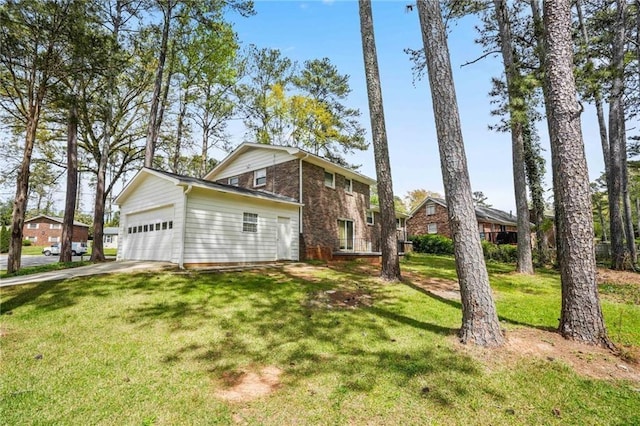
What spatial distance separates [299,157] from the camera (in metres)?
15.0

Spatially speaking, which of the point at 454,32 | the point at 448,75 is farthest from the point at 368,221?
the point at 448,75

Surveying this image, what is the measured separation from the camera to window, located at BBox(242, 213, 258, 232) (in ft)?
40.9

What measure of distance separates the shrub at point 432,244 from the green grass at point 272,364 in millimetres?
18194

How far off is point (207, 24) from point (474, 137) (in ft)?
48.2

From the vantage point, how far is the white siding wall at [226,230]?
10.8m

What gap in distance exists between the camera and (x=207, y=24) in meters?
15.9

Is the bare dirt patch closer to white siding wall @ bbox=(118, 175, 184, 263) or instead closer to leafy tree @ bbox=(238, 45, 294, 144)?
white siding wall @ bbox=(118, 175, 184, 263)

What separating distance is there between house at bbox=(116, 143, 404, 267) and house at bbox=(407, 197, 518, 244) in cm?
1207

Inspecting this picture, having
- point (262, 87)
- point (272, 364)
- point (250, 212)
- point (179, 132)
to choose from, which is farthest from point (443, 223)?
point (272, 364)

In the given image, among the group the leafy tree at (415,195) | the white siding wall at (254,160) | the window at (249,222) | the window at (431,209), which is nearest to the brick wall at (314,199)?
the white siding wall at (254,160)

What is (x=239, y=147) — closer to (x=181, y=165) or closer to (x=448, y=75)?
(x=181, y=165)

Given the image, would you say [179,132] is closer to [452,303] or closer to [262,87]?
[262,87]

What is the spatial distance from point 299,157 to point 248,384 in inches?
495

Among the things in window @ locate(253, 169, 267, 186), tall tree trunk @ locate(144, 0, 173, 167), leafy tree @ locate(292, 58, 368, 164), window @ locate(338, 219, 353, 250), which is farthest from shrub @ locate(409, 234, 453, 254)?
tall tree trunk @ locate(144, 0, 173, 167)
